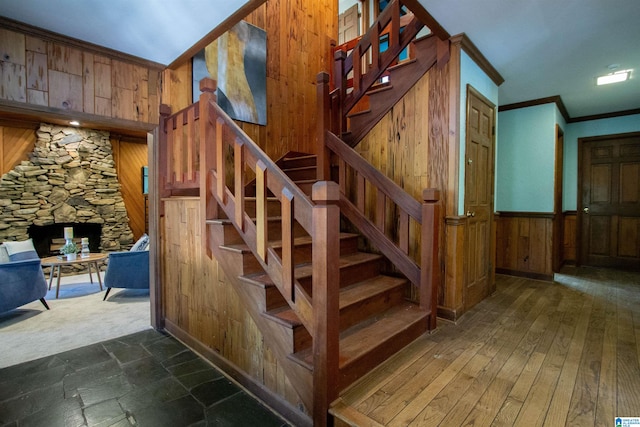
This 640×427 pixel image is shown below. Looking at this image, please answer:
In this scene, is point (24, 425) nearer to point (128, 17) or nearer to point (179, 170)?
point (179, 170)

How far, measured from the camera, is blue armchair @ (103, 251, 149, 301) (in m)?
4.32

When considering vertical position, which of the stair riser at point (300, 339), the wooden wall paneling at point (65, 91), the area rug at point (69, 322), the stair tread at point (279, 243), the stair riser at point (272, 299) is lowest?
the area rug at point (69, 322)

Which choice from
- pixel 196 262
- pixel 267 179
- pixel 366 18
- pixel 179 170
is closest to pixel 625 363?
pixel 267 179

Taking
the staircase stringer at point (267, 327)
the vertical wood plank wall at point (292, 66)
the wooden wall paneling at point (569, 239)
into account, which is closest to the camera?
the staircase stringer at point (267, 327)

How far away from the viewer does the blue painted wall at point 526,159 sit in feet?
13.3

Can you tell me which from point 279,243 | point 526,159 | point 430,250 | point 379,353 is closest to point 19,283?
point 279,243

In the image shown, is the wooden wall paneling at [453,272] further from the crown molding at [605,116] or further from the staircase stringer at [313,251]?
the crown molding at [605,116]

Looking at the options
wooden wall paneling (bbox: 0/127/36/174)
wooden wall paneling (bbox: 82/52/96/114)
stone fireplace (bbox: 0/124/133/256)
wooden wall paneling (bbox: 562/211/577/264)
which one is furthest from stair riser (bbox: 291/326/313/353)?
wooden wall paneling (bbox: 0/127/36/174)

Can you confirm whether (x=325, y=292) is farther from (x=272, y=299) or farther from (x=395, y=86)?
(x=395, y=86)

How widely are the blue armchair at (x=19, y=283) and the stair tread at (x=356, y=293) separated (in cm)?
350

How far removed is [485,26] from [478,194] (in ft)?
4.85

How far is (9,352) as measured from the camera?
9.14ft

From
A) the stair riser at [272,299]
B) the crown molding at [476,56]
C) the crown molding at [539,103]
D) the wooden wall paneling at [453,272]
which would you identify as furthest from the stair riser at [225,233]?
the crown molding at [539,103]

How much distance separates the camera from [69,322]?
11.6 feet
